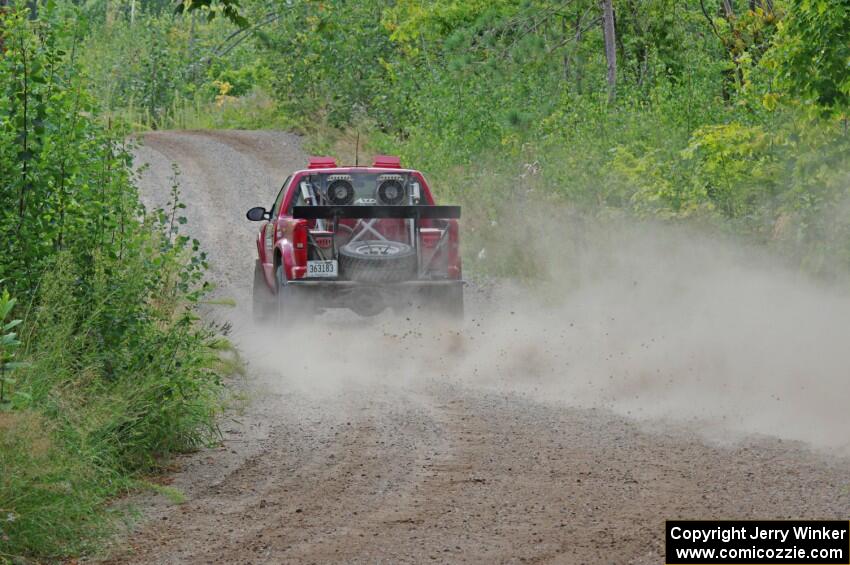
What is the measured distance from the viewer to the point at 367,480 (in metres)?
8.55

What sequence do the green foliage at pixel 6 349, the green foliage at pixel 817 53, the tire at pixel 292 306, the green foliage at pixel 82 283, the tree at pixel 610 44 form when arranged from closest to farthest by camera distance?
1. the green foliage at pixel 6 349
2. the green foliage at pixel 82 283
3. the green foliage at pixel 817 53
4. the tire at pixel 292 306
5. the tree at pixel 610 44

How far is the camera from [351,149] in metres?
32.1

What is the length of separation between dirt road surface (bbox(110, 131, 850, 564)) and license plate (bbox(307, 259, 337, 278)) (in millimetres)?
1554

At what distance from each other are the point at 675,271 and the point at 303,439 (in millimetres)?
8163

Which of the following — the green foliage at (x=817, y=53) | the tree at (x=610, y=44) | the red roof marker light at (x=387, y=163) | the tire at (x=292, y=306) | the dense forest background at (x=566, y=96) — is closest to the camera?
the green foliage at (x=817, y=53)

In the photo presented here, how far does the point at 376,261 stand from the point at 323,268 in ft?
1.96

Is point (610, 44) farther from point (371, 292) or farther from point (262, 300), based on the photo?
point (371, 292)

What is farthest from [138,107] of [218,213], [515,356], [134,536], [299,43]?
[134,536]

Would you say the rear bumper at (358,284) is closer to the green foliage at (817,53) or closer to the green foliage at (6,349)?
the green foliage at (817,53)

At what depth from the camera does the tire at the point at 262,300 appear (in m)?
16.3

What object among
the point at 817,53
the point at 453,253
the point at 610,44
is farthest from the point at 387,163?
the point at 610,44

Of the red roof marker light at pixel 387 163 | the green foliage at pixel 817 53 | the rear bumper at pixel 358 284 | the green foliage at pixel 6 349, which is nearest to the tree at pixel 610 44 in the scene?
the red roof marker light at pixel 387 163

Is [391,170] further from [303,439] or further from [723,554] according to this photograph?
[723,554]

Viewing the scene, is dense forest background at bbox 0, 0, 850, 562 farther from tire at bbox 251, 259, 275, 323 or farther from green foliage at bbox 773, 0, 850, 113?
tire at bbox 251, 259, 275, 323
